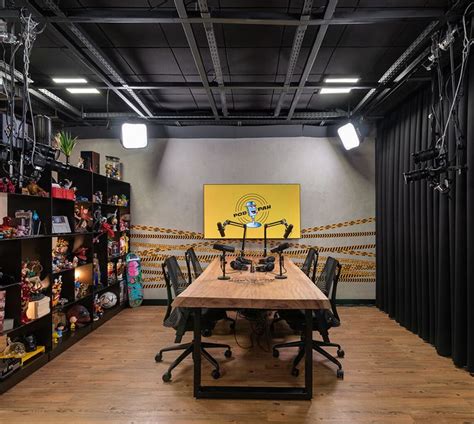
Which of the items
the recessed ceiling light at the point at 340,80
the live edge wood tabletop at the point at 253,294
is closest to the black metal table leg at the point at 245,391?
the live edge wood tabletop at the point at 253,294

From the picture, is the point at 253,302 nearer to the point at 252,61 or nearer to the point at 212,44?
the point at 212,44

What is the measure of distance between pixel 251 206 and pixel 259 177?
52 cm

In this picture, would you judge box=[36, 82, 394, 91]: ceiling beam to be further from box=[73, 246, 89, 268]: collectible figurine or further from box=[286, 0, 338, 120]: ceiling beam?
box=[73, 246, 89, 268]: collectible figurine

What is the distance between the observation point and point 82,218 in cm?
430

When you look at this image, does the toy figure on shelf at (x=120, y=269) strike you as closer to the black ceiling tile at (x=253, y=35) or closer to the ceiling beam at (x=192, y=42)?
the ceiling beam at (x=192, y=42)

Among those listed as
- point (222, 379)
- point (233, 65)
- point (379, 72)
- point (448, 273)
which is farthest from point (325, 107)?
point (222, 379)

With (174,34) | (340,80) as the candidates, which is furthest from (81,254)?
(340,80)

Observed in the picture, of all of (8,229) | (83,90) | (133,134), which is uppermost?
(83,90)

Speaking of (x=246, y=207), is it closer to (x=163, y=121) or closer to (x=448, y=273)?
(x=163, y=121)

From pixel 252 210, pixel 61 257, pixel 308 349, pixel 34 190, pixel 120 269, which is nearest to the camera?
pixel 308 349

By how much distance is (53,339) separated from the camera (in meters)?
3.53

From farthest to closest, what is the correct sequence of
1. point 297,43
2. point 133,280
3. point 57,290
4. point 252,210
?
1. point 252,210
2. point 133,280
3. point 57,290
4. point 297,43

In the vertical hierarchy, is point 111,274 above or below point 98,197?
below

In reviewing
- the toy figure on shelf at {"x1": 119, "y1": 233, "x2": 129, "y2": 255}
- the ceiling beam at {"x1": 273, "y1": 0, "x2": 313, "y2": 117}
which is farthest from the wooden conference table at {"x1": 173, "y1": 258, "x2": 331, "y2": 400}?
the toy figure on shelf at {"x1": 119, "y1": 233, "x2": 129, "y2": 255}
